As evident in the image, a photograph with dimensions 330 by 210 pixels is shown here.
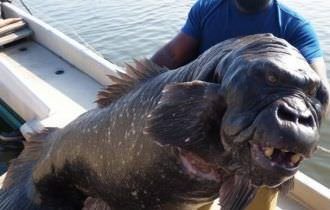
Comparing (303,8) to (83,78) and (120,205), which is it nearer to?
(83,78)

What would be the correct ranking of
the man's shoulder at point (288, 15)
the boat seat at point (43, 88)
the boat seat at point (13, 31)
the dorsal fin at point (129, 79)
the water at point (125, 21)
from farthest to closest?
the water at point (125, 21)
the boat seat at point (13, 31)
the boat seat at point (43, 88)
the man's shoulder at point (288, 15)
the dorsal fin at point (129, 79)

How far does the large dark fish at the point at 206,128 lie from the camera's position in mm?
1735

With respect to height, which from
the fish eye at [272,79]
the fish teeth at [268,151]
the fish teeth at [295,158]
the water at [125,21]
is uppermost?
the fish eye at [272,79]

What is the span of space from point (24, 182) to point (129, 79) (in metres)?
1.39

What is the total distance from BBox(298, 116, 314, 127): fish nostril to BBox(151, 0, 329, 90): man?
5.37 ft

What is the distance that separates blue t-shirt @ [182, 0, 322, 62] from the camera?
11.8 feet

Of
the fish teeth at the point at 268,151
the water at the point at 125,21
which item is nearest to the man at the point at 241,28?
the fish teeth at the point at 268,151

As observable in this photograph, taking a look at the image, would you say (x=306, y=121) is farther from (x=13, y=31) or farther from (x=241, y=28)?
(x=13, y=31)

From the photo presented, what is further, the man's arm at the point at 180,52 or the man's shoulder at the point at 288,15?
the man's arm at the point at 180,52

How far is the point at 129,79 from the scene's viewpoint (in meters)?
2.72

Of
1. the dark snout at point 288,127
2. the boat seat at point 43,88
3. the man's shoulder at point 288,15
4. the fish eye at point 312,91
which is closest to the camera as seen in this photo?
the dark snout at point 288,127

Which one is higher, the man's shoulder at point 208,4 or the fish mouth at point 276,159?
Answer: the fish mouth at point 276,159

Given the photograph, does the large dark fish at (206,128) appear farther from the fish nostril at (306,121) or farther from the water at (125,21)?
the water at (125,21)

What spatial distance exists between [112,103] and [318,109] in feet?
4.17
